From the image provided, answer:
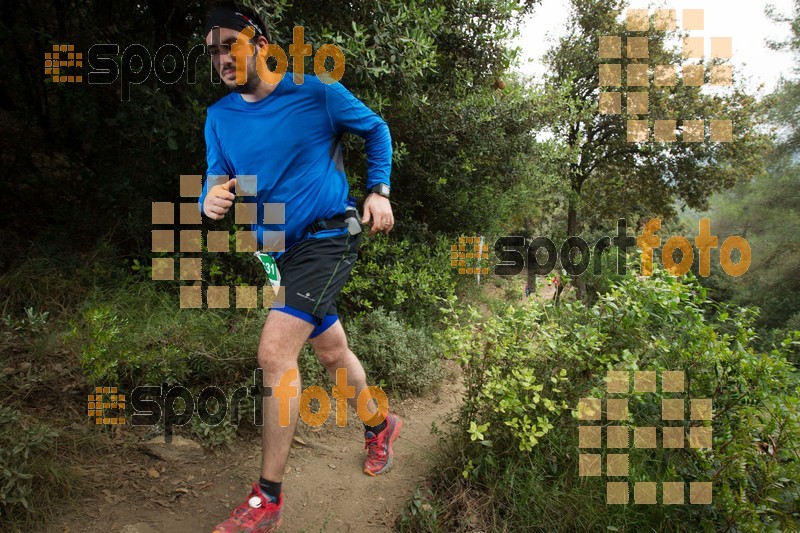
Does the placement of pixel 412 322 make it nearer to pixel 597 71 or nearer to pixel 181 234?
pixel 181 234

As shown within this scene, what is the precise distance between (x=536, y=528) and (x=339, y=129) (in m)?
2.24

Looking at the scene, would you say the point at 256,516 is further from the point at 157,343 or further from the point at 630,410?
the point at 630,410

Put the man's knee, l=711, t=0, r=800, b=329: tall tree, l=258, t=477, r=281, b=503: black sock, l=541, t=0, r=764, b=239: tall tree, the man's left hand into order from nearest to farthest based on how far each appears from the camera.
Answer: l=258, t=477, r=281, b=503: black sock, the man's left hand, the man's knee, l=541, t=0, r=764, b=239: tall tree, l=711, t=0, r=800, b=329: tall tree

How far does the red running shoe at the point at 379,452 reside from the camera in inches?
116

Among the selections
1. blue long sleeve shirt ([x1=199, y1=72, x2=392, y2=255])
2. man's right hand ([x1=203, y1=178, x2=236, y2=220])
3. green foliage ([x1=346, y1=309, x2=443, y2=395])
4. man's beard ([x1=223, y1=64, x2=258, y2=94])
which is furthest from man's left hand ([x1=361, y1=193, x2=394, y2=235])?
green foliage ([x1=346, y1=309, x2=443, y2=395])

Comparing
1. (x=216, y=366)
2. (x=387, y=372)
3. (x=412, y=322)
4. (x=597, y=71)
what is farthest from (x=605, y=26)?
(x=216, y=366)

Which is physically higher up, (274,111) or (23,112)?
(23,112)

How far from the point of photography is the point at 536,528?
227 centimetres

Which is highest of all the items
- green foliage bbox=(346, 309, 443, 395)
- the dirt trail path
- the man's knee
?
the man's knee

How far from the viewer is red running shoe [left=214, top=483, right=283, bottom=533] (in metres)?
2.14

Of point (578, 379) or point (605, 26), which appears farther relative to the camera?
point (605, 26)

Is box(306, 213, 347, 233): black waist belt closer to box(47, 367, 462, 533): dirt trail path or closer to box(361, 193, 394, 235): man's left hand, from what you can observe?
box(361, 193, 394, 235): man's left hand

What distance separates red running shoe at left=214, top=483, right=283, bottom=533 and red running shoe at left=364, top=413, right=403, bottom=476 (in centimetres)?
83

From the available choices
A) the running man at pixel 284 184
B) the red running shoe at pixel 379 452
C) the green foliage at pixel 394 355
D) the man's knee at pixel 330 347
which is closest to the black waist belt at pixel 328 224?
the running man at pixel 284 184
